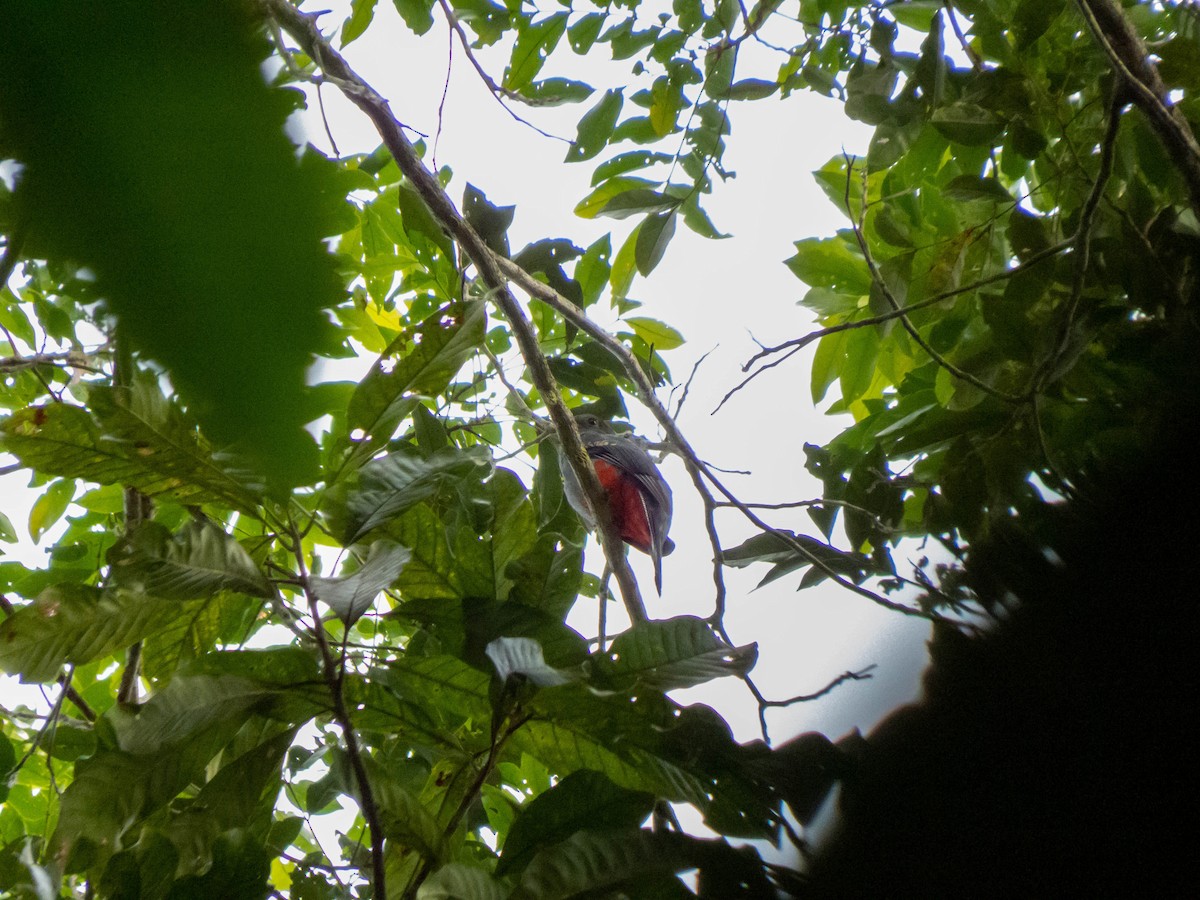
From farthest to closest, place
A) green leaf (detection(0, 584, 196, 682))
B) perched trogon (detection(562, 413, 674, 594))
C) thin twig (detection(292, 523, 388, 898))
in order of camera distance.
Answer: perched trogon (detection(562, 413, 674, 594))
green leaf (detection(0, 584, 196, 682))
thin twig (detection(292, 523, 388, 898))

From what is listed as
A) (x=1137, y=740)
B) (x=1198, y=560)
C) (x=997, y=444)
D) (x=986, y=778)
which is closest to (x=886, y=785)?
(x=986, y=778)

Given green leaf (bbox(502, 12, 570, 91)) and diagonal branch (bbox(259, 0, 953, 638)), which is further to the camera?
green leaf (bbox(502, 12, 570, 91))

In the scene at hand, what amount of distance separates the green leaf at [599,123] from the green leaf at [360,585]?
3.75 feet

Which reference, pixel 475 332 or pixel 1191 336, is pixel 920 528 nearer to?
pixel 1191 336

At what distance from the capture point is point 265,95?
136 mm

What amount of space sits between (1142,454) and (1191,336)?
21cm

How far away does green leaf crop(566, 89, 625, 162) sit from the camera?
1713mm

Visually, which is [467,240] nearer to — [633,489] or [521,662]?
[521,662]

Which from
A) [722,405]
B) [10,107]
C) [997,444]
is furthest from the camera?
[722,405]

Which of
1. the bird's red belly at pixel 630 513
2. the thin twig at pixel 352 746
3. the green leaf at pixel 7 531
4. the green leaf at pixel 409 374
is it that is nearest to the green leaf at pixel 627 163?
the bird's red belly at pixel 630 513

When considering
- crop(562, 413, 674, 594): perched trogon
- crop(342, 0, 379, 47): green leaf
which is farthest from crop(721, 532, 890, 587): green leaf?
crop(342, 0, 379, 47): green leaf

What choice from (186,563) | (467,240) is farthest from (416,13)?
(186,563)

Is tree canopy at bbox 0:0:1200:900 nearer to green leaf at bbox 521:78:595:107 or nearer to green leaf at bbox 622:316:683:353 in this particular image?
green leaf at bbox 521:78:595:107

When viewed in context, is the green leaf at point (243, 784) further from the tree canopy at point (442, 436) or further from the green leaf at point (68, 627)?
the green leaf at point (68, 627)
